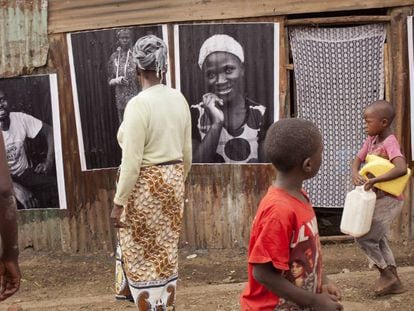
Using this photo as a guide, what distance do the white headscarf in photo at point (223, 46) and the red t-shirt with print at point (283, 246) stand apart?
12.1 ft

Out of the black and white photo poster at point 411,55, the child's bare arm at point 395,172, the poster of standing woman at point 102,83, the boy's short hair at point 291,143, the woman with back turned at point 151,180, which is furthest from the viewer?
the poster of standing woman at point 102,83

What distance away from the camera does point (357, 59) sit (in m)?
6.23

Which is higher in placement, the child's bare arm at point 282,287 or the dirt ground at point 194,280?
the child's bare arm at point 282,287

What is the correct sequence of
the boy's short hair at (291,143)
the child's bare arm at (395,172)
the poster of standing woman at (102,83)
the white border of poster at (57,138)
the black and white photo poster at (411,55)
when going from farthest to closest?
1. the white border of poster at (57,138)
2. the poster of standing woman at (102,83)
3. the black and white photo poster at (411,55)
4. the child's bare arm at (395,172)
5. the boy's short hair at (291,143)

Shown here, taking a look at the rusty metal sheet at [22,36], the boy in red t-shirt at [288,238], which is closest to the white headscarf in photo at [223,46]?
the rusty metal sheet at [22,36]

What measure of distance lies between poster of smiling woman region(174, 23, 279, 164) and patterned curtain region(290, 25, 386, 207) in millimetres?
283

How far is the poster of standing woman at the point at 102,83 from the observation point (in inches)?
246

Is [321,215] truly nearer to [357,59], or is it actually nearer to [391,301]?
[357,59]

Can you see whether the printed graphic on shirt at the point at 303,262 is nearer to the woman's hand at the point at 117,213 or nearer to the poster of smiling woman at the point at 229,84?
the woman's hand at the point at 117,213

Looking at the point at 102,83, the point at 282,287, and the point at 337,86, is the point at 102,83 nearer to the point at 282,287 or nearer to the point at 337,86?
the point at 337,86

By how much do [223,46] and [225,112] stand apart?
62cm

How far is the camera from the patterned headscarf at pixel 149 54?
13.0 ft

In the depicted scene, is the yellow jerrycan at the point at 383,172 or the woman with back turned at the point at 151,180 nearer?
the woman with back turned at the point at 151,180

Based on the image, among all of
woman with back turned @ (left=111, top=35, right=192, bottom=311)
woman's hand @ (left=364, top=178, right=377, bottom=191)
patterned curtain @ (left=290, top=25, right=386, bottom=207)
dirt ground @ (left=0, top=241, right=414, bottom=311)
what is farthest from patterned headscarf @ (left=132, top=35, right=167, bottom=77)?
patterned curtain @ (left=290, top=25, right=386, bottom=207)
